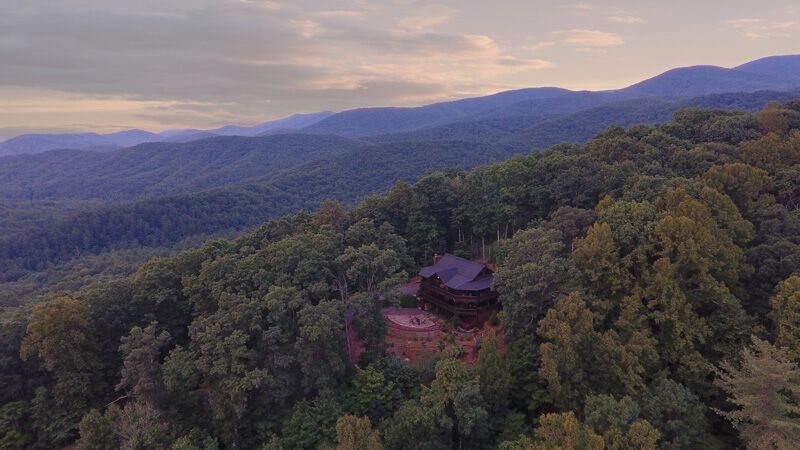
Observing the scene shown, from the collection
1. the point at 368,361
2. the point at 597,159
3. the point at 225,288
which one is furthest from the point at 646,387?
the point at 597,159

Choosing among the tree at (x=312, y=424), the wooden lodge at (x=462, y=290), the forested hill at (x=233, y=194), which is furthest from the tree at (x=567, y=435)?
the forested hill at (x=233, y=194)

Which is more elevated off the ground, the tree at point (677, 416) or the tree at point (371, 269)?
the tree at point (371, 269)

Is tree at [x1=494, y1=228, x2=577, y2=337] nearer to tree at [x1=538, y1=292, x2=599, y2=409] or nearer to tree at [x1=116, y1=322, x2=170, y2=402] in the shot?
tree at [x1=538, y1=292, x2=599, y2=409]

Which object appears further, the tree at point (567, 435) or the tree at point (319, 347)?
the tree at point (319, 347)

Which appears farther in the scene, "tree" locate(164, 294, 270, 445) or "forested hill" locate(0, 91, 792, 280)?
"forested hill" locate(0, 91, 792, 280)

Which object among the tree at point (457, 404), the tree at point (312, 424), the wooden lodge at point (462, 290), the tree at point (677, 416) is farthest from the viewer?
the wooden lodge at point (462, 290)

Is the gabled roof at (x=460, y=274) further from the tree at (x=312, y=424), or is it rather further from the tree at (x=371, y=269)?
the tree at (x=312, y=424)

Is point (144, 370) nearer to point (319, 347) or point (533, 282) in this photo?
point (319, 347)

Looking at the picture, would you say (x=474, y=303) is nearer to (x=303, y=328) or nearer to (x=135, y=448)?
(x=303, y=328)

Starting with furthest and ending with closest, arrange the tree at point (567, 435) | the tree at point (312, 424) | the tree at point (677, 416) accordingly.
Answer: the tree at point (312, 424) → the tree at point (677, 416) → the tree at point (567, 435)

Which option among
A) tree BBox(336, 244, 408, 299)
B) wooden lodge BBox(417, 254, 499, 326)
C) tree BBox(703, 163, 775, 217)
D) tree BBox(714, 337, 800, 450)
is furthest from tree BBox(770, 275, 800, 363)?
tree BBox(336, 244, 408, 299)
